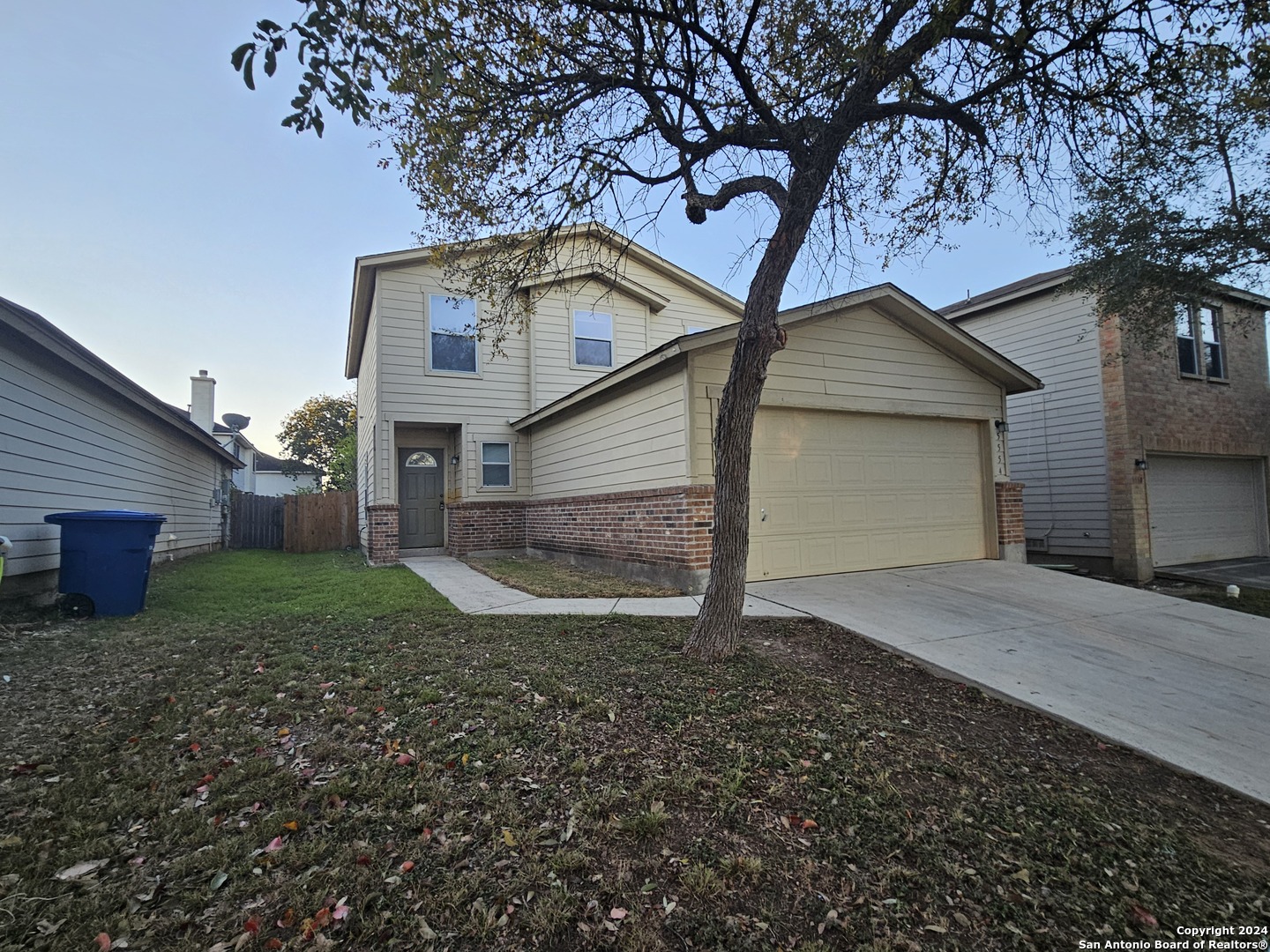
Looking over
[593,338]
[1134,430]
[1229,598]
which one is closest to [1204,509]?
[1134,430]

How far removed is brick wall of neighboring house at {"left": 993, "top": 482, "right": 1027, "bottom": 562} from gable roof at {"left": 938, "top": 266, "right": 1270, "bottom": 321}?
4233 mm

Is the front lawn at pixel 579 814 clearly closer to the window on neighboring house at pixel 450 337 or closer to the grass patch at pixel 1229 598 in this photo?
the grass patch at pixel 1229 598

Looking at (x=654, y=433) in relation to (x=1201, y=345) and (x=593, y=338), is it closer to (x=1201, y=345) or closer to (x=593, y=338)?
(x=593, y=338)

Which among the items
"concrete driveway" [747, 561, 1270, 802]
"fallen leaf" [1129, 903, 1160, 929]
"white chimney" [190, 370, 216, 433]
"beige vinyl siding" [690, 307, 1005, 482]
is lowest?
"fallen leaf" [1129, 903, 1160, 929]

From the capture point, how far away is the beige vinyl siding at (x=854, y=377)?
7016mm

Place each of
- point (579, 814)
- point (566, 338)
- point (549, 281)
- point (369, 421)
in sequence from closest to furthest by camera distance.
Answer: point (579, 814) → point (549, 281) → point (566, 338) → point (369, 421)

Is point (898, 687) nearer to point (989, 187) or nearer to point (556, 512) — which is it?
point (989, 187)

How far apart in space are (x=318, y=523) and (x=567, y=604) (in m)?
11.1

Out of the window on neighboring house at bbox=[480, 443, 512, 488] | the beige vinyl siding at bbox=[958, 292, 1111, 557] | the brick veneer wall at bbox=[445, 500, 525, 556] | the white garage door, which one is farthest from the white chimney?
the white garage door

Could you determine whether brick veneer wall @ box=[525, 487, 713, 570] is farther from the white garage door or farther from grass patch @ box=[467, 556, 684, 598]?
the white garage door

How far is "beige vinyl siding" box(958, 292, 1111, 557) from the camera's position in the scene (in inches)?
441

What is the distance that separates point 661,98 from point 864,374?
4.68m

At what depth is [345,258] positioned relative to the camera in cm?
1172

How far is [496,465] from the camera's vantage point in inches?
480
